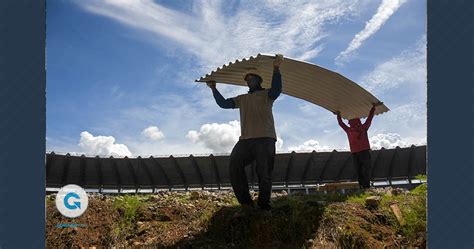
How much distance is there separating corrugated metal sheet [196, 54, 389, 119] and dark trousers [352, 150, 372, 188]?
2.70ft

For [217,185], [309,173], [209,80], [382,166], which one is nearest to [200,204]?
[209,80]

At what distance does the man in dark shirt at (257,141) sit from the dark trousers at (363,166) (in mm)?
4078

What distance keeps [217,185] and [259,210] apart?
12098 millimetres

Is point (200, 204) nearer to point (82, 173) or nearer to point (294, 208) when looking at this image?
point (294, 208)

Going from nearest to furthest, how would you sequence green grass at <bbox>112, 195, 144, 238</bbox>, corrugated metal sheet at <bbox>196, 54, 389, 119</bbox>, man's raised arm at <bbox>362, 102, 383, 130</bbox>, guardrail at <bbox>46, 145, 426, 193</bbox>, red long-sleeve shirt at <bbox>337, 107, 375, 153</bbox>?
green grass at <bbox>112, 195, 144, 238</bbox> < corrugated metal sheet at <bbox>196, 54, 389, 119</bbox> < man's raised arm at <bbox>362, 102, 383, 130</bbox> < red long-sleeve shirt at <bbox>337, 107, 375, 153</bbox> < guardrail at <bbox>46, 145, 426, 193</bbox>

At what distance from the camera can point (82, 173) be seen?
18031mm

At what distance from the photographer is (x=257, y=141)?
18.8 feet

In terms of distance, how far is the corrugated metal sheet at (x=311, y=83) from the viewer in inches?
245

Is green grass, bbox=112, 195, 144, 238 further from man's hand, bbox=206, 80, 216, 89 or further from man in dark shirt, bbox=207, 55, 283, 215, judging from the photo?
→ man's hand, bbox=206, 80, 216, 89

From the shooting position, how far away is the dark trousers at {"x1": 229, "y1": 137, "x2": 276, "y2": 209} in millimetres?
5715

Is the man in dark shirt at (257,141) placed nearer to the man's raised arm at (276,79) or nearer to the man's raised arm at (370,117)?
the man's raised arm at (276,79)

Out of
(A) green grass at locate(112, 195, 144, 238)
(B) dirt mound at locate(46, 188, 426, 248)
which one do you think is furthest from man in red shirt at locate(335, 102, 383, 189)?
(A) green grass at locate(112, 195, 144, 238)

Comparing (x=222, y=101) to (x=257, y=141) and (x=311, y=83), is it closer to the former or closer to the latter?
(x=257, y=141)

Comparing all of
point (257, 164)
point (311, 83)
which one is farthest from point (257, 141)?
point (311, 83)
